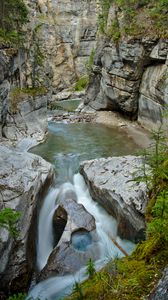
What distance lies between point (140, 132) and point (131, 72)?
183 inches

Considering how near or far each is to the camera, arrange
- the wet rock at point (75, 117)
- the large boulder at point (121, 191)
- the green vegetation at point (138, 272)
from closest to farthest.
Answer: the green vegetation at point (138, 272) → the large boulder at point (121, 191) → the wet rock at point (75, 117)

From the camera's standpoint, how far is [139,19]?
2361 cm

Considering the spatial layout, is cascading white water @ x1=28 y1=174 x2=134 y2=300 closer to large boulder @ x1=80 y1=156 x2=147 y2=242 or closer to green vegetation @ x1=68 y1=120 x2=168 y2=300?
large boulder @ x1=80 y1=156 x2=147 y2=242

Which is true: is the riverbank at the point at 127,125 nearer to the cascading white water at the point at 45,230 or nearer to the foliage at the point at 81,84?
the cascading white water at the point at 45,230

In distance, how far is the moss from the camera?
20.6 meters

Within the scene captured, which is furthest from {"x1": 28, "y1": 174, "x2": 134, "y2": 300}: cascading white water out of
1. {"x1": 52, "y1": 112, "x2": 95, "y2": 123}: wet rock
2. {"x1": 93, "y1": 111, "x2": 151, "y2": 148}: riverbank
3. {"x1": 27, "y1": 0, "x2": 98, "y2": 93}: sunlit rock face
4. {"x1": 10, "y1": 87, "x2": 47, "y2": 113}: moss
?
{"x1": 27, "y1": 0, "x2": 98, "y2": 93}: sunlit rock face

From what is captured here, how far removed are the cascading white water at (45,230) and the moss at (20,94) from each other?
9316mm

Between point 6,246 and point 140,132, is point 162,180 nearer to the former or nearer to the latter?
point 6,246

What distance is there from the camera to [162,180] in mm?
5816

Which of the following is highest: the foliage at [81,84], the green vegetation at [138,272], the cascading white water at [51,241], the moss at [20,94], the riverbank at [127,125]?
the green vegetation at [138,272]

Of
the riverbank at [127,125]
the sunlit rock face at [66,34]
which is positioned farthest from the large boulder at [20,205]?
the sunlit rock face at [66,34]

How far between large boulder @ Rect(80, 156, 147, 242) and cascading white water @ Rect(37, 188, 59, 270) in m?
A: 1.74

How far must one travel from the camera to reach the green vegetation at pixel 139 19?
21516 mm

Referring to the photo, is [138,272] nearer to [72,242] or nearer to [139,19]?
[72,242]
